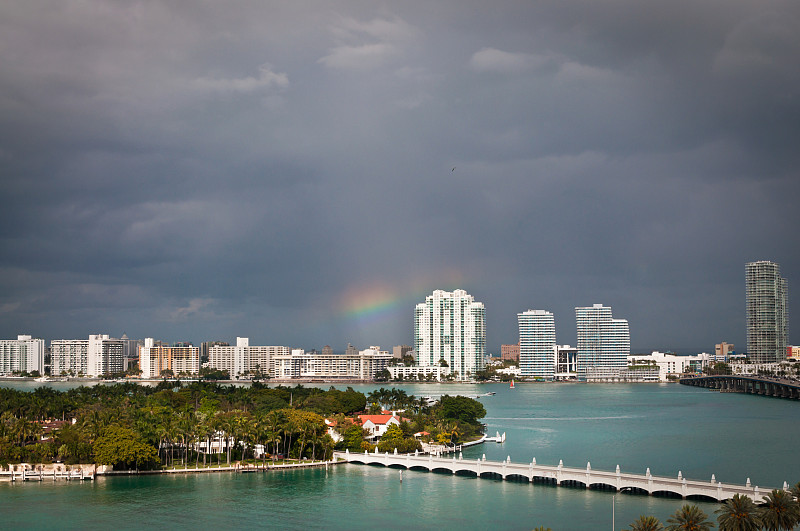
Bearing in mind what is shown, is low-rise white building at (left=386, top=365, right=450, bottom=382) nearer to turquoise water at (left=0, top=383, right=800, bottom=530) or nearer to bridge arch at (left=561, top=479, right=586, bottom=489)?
turquoise water at (left=0, top=383, right=800, bottom=530)

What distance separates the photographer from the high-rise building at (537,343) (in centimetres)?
17675

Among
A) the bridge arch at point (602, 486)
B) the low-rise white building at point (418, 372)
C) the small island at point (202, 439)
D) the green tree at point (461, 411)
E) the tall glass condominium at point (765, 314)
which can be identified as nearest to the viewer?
the bridge arch at point (602, 486)

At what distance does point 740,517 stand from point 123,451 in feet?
96.8

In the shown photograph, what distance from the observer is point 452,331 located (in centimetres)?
18075

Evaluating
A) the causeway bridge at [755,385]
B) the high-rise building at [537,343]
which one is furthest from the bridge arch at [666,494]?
the high-rise building at [537,343]

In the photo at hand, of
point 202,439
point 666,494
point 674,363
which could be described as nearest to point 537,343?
point 674,363

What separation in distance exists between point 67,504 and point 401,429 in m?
21.8

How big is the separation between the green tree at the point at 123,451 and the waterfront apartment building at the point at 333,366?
452 ft

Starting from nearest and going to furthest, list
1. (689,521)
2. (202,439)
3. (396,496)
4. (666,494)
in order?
1. (689,521)
2. (666,494)
3. (396,496)
4. (202,439)

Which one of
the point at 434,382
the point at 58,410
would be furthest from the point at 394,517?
the point at 434,382

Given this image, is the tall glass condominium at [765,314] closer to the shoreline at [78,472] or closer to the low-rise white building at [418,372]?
the low-rise white building at [418,372]

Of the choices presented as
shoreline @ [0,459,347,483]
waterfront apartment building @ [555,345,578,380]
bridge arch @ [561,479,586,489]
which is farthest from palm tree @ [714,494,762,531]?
waterfront apartment building @ [555,345,578,380]

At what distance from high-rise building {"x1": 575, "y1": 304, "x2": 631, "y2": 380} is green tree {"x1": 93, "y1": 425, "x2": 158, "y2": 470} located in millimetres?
146633

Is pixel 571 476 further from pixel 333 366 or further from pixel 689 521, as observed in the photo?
pixel 333 366
